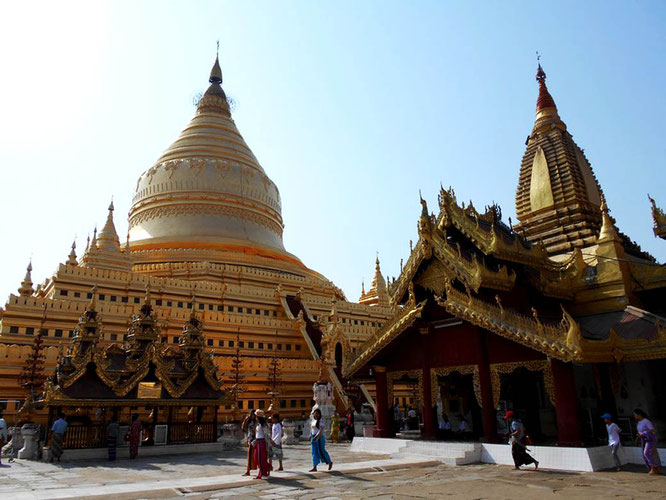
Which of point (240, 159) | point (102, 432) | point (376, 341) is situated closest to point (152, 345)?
point (102, 432)

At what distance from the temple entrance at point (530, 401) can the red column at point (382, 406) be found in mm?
3227

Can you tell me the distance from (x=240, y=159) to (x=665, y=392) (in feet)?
114

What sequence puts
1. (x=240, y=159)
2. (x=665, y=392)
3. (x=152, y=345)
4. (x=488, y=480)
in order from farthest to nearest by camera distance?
1. (x=240, y=159)
2. (x=152, y=345)
3. (x=665, y=392)
4. (x=488, y=480)

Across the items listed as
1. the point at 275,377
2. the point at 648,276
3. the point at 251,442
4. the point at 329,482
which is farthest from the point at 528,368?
the point at 275,377

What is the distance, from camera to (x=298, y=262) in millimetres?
38750

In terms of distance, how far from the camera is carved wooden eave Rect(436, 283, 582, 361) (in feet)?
33.7

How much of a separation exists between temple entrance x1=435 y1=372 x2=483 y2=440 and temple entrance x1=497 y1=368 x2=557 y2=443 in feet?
3.01

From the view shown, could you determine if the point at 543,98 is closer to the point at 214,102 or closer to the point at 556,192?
the point at 556,192

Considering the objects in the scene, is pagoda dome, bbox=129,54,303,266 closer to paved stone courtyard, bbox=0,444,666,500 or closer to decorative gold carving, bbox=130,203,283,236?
decorative gold carving, bbox=130,203,283,236

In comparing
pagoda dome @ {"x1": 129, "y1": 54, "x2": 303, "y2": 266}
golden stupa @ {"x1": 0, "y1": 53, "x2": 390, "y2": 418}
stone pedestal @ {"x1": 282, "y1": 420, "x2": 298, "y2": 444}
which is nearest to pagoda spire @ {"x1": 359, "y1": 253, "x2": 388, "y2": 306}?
golden stupa @ {"x1": 0, "y1": 53, "x2": 390, "y2": 418}

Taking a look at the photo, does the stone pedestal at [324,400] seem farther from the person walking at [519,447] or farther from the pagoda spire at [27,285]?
the pagoda spire at [27,285]

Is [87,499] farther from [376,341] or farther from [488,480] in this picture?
[376,341]

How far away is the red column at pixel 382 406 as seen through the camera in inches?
584

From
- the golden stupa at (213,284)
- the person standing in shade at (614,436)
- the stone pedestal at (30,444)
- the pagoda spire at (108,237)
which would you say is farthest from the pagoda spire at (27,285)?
the person standing in shade at (614,436)
